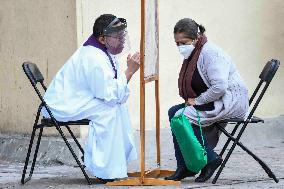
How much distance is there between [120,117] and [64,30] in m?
2.48

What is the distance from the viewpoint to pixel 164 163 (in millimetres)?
9359

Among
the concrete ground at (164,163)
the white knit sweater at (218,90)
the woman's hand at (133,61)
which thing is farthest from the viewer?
the concrete ground at (164,163)

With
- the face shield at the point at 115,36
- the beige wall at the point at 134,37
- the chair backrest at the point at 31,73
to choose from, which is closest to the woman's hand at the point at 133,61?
the face shield at the point at 115,36

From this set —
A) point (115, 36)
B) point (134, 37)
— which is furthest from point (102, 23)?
point (134, 37)

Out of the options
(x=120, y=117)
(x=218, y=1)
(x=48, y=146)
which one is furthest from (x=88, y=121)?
(x=218, y=1)

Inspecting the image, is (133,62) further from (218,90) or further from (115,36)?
(218,90)

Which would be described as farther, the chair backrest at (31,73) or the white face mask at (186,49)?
the chair backrest at (31,73)

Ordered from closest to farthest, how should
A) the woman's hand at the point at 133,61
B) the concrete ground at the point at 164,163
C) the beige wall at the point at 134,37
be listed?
the woman's hand at the point at 133,61, the concrete ground at the point at 164,163, the beige wall at the point at 134,37

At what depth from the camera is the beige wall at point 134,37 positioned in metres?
9.95

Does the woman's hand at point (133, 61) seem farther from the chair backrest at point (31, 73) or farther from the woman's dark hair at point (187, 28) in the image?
Answer: the chair backrest at point (31, 73)

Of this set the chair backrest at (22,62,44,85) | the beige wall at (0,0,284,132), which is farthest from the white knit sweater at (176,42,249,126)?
the beige wall at (0,0,284,132)

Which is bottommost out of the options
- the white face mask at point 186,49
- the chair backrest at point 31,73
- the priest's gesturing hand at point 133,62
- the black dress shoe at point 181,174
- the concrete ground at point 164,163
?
the concrete ground at point 164,163

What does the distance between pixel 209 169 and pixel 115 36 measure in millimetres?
1294

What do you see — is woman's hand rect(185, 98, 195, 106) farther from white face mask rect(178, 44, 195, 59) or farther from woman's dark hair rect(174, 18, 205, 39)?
woman's dark hair rect(174, 18, 205, 39)
